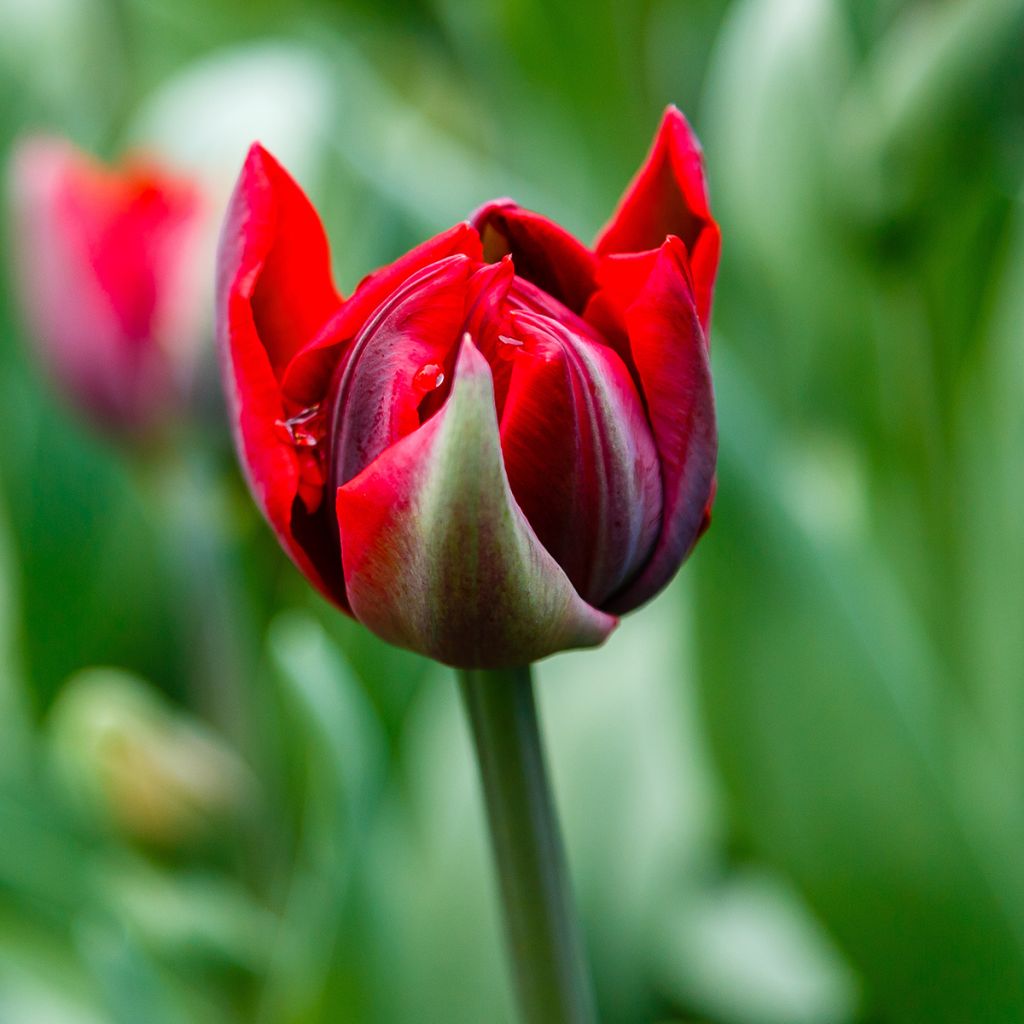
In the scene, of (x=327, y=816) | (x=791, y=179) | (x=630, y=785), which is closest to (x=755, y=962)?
(x=630, y=785)

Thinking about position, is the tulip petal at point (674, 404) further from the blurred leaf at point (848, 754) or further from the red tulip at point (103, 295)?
the red tulip at point (103, 295)

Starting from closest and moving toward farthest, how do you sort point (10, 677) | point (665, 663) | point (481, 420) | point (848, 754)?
point (481, 420)
point (848, 754)
point (665, 663)
point (10, 677)

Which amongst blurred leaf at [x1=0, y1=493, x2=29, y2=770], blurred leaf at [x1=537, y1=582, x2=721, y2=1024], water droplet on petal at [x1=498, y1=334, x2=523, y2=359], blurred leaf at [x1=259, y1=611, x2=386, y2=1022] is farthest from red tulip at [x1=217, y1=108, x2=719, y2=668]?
blurred leaf at [x1=0, y1=493, x2=29, y2=770]

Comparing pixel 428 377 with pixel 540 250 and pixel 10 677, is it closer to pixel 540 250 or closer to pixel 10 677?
pixel 540 250

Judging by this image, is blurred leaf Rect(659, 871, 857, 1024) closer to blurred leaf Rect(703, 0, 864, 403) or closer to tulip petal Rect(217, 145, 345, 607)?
blurred leaf Rect(703, 0, 864, 403)

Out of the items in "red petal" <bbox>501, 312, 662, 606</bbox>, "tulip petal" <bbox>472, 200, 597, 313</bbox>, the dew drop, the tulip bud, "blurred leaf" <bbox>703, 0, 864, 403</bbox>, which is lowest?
"red petal" <bbox>501, 312, 662, 606</bbox>

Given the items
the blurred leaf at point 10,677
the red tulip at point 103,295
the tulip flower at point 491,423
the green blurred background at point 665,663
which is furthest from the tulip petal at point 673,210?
the blurred leaf at point 10,677
